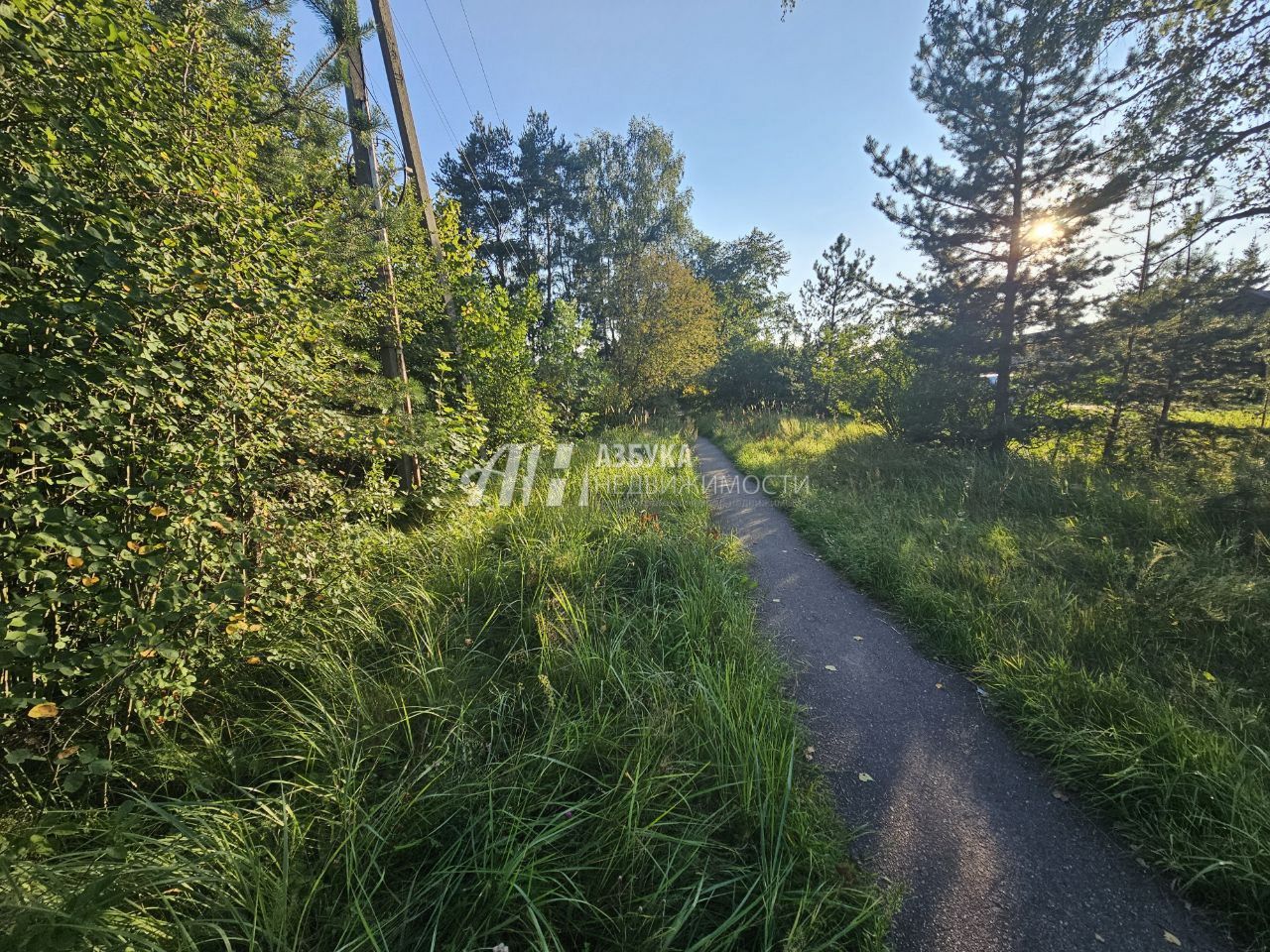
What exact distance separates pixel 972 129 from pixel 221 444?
443 inches

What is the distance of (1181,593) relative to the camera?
119 inches

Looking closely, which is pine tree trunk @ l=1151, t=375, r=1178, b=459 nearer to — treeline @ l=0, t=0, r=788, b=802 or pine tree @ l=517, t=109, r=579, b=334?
treeline @ l=0, t=0, r=788, b=802

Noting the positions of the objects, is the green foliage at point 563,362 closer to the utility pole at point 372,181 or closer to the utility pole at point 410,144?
the utility pole at point 410,144

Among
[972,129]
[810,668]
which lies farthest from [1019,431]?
[810,668]

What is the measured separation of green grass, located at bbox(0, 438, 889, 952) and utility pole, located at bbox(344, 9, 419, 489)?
1481 millimetres

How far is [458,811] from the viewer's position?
1.56 metres

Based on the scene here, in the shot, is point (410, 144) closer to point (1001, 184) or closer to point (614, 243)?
point (1001, 184)

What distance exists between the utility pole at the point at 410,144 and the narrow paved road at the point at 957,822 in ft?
17.7

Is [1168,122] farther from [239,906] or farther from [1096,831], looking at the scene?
[239,906]

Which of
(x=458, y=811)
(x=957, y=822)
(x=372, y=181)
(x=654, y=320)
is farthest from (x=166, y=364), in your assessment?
(x=654, y=320)

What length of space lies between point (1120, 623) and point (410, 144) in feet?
27.7

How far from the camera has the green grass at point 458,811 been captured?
1.21 meters

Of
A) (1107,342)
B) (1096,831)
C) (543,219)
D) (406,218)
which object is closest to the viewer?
(1096,831)

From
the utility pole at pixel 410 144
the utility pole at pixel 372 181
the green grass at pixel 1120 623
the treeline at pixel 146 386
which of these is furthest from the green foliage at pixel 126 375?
the green grass at pixel 1120 623
